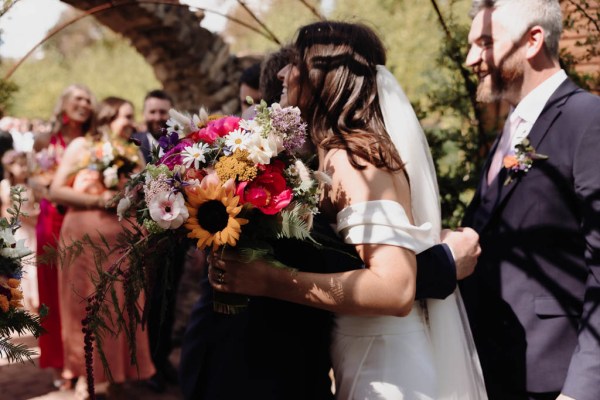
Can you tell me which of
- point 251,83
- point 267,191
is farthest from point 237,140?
point 251,83

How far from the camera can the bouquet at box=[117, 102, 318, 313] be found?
1.79m

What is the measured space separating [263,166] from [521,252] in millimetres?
1079

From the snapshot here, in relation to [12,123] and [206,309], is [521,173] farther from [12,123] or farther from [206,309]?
[12,123]

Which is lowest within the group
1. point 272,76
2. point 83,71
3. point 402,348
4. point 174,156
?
point 402,348

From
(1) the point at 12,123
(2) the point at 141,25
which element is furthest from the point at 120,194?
(1) the point at 12,123

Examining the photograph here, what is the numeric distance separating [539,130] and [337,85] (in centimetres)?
84

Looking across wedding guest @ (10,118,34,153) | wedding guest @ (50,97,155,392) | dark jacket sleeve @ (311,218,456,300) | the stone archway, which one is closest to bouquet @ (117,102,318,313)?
dark jacket sleeve @ (311,218,456,300)

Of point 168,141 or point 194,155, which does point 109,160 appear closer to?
point 168,141

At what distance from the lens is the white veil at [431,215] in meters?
2.18

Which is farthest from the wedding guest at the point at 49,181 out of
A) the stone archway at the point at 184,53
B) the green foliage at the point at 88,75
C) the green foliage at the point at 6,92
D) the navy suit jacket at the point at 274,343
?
the green foliage at the point at 88,75

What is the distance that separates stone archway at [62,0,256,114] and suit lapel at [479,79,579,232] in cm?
632

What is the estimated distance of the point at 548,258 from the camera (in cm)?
227

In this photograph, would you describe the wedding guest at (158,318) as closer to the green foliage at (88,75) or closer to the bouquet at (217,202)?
the bouquet at (217,202)

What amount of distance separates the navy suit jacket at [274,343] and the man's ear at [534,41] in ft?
2.98
